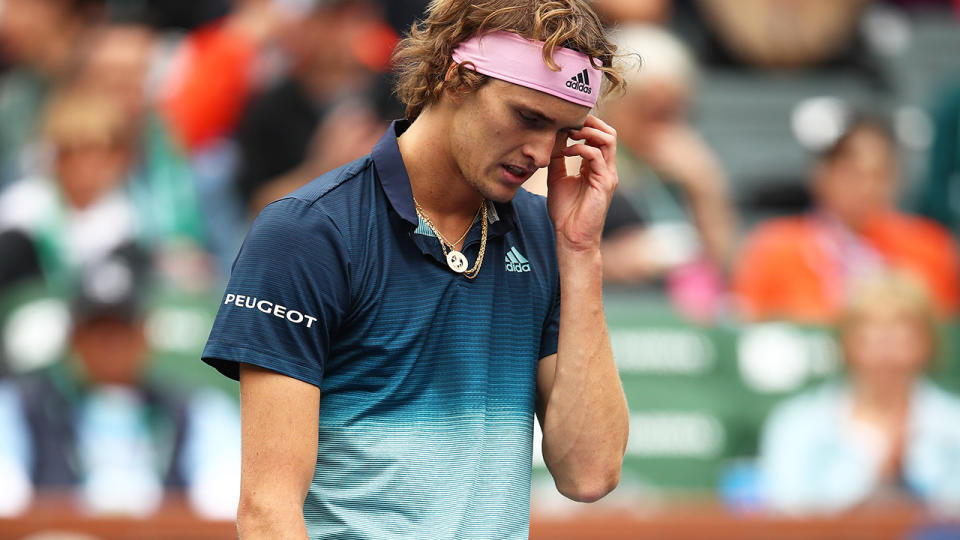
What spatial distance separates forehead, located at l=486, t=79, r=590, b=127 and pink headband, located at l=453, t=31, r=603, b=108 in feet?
0.04

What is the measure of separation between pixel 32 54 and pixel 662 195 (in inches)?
160

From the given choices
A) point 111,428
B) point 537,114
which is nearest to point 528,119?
point 537,114

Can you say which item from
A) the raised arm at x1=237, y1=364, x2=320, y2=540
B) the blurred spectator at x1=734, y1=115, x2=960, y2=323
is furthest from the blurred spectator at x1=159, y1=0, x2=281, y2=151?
the raised arm at x1=237, y1=364, x2=320, y2=540

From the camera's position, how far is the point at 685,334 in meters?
6.72

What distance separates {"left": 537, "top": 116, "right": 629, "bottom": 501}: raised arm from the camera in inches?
106

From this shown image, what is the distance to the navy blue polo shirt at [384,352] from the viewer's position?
7.88 feet

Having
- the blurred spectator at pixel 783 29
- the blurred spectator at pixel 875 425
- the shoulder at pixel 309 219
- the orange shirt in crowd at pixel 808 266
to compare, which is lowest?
the blurred spectator at pixel 875 425

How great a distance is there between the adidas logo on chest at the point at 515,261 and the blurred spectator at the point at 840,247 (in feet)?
14.4

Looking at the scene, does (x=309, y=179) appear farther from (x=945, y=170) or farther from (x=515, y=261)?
(x=515, y=261)

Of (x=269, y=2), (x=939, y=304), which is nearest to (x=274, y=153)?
(x=269, y=2)

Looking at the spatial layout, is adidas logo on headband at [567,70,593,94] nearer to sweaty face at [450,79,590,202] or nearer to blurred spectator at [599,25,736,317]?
sweaty face at [450,79,590,202]

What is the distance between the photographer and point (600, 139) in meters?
2.74

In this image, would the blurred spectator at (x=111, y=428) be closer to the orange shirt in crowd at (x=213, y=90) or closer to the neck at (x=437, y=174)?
the orange shirt in crowd at (x=213, y=90)

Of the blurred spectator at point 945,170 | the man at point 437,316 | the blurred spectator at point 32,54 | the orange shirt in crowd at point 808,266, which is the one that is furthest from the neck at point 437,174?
the blurred spectator at point 945,170
